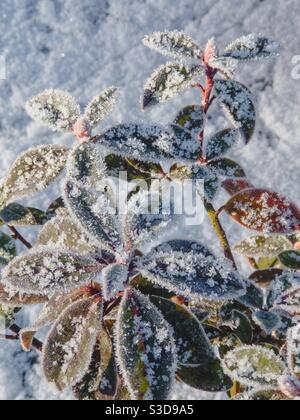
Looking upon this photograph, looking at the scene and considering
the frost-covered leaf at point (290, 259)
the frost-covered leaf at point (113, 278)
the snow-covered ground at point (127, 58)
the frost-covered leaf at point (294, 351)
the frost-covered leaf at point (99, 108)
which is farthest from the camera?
the snow-covered ground at point (127, 58)

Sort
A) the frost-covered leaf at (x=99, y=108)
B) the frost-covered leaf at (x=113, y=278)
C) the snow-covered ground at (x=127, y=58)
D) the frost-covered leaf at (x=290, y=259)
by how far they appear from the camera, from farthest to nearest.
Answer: the snow-covered ground at (x=127, y=58) < the frost-covered leaf at (x=290, y=259) < the frost-covered leaf at (x=99, y=108) < the frost-covered leaf at (x=113, y=278)

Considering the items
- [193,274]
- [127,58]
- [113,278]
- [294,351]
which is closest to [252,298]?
[294,351]

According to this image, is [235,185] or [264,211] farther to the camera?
[235,185]

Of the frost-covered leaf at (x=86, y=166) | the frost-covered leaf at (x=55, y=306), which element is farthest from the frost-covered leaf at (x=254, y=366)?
the frost-covered leaf at (x=86, y=166)

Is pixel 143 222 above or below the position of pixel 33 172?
below

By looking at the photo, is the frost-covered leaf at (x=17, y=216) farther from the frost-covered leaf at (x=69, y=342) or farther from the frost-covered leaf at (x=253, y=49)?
the frost-covered leaf at (x=253, y=49)

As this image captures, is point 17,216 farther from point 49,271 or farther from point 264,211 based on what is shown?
point 264,211

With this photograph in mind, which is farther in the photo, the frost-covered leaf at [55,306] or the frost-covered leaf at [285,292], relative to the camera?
the frost-covered leaf at [285,292]

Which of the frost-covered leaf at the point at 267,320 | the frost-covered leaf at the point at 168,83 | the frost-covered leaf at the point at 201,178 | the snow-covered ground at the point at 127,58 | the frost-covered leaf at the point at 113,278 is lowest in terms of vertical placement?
the frost-covered leaf at the point at 267,320
